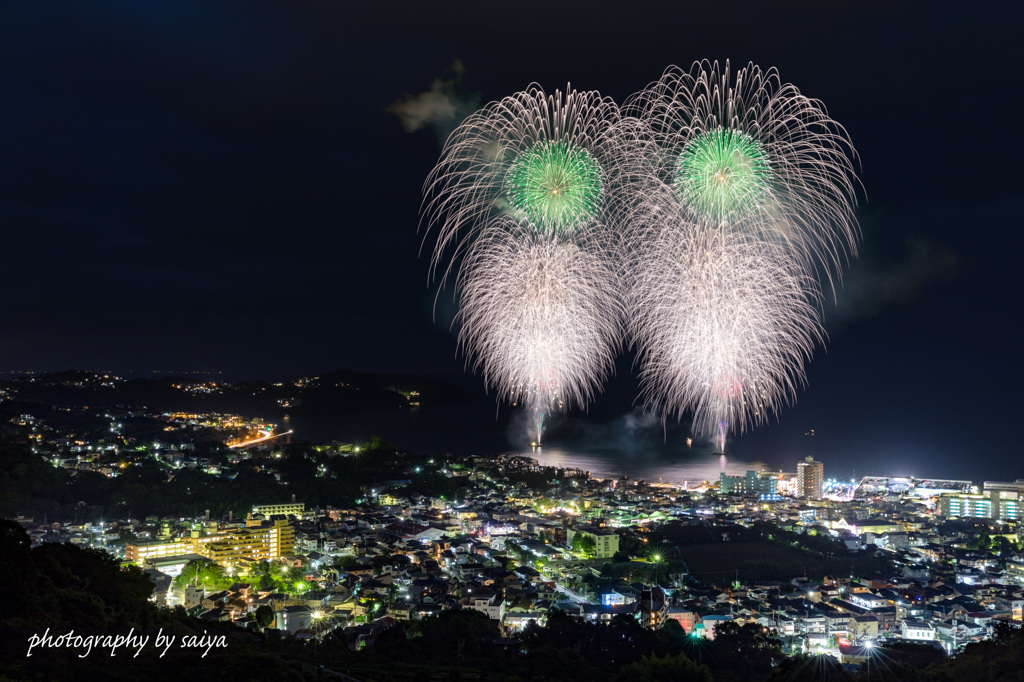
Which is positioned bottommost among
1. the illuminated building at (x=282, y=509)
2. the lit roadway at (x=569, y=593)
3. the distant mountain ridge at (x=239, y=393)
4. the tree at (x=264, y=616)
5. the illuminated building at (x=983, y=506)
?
the tree at (x=264, y=616)

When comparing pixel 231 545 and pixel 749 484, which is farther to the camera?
pixel 749 484

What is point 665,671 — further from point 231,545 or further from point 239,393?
point 239,393

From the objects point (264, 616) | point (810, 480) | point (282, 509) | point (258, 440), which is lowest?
point (264, 616)

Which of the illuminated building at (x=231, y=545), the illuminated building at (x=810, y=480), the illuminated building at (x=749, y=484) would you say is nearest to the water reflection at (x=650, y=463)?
the illuminated building at (x=749, y=484)

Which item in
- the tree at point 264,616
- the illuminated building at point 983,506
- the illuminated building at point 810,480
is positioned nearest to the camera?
the tree at point 264,616

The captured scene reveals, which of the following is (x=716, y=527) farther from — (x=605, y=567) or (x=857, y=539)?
(x=605, y=567)

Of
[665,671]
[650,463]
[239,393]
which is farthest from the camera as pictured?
[239,393]

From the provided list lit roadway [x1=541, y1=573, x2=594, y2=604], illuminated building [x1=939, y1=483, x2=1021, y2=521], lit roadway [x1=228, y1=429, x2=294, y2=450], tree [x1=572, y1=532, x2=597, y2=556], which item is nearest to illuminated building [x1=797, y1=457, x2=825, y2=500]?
illuminated building [x1=939, y1=483, x2=1021, y2=521]

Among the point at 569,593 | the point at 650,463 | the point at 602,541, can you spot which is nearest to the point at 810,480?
the point at 650,463

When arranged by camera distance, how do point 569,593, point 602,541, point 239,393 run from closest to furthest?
point 569,593
point 602,541
point 239,393

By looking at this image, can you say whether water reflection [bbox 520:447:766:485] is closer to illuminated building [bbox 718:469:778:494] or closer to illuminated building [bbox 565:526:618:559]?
illuminated building [bbox 718:469:778:494]

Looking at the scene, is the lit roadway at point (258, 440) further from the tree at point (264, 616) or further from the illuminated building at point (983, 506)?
the illuminated building at point (983, 506)
